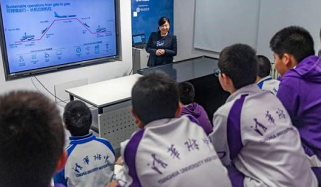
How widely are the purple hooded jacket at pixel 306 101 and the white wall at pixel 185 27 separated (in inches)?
160

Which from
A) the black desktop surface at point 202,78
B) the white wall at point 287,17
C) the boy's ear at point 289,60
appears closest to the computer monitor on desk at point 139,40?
the black desktop surface at point 202,78

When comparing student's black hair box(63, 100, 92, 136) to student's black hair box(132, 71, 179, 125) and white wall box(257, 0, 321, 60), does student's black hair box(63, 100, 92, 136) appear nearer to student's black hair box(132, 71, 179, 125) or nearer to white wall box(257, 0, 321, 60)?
student's black hair box(132, 71, 179, 125)

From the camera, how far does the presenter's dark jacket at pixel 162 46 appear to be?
4.51 meters

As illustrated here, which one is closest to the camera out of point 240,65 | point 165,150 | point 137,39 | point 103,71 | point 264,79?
point 165,150

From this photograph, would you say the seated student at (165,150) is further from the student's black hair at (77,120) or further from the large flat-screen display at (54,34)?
the large flat-screen display at (54,34)

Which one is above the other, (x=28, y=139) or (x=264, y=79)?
(x=28, y=139)

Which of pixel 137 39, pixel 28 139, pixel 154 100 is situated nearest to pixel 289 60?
pixel 154 100

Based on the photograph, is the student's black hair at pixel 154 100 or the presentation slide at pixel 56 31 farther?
the presentation slide at pixel 56 31

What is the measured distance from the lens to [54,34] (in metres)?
3.63

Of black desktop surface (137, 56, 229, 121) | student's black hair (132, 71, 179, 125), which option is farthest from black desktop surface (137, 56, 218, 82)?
student's black hair (132, 71, 179, 125)

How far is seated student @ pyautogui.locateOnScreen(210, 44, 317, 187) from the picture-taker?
53.1 inches

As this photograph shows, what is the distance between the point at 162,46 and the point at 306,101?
10.1 ft

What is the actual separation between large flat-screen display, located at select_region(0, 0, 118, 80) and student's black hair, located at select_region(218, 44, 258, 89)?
2.56 m

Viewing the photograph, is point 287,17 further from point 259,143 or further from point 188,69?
point 259,143
